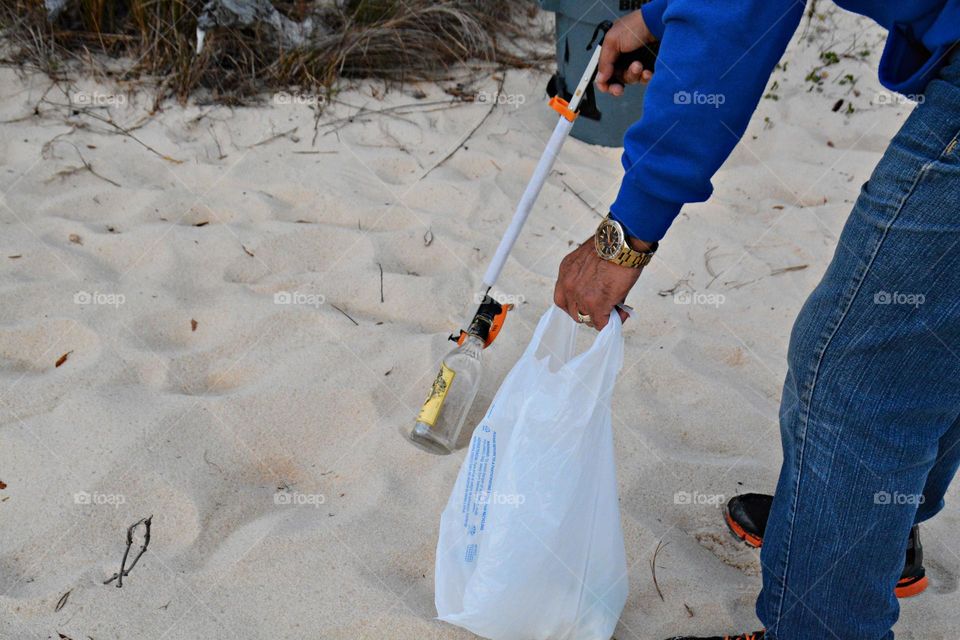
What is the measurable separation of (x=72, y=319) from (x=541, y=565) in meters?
1.34

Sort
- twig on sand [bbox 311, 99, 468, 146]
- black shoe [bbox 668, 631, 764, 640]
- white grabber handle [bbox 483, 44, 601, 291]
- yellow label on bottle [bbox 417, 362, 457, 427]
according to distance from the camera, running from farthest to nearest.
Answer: twig on sand [bbox 311, 99, 468, 146], yellow label on bottle [bbox 417, 362, 457, 427], white grabber handle [bbox 483, 44, 601, 291], black shoe [bbox 668, 631, 764, 640]

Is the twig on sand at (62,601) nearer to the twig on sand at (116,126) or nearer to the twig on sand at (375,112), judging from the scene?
the twig on sand at (116,126)

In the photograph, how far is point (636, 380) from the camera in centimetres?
197

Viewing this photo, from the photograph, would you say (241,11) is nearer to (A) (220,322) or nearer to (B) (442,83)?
(B) (442,83)

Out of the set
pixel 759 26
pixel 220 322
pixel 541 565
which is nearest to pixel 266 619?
pixel 541 565

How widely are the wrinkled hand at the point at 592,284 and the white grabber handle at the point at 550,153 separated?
432mm

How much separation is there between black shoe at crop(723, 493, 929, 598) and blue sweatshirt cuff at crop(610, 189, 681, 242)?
721 mm

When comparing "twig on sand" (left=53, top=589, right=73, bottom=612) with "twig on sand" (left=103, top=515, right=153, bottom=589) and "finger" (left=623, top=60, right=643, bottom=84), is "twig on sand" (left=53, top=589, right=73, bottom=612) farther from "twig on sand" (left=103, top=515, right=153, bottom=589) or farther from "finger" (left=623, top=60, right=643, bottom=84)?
"finger" (left=623, top=60, right=643, bottom=84)

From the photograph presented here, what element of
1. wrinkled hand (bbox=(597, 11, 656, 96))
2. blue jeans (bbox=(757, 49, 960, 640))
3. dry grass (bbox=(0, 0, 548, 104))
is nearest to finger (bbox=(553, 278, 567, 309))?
blue jeans (bbox=(757, 49, 960, 640))

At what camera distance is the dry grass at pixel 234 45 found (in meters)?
2.99

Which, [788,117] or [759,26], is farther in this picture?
[788,117]

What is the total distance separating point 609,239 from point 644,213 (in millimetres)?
63

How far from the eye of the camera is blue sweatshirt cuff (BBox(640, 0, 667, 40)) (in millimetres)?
1348

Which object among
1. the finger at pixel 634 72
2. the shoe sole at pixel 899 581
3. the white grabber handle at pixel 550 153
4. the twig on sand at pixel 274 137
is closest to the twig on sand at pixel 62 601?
the white grabber handle at pixel 550 153
